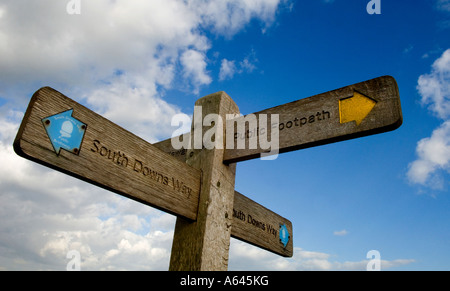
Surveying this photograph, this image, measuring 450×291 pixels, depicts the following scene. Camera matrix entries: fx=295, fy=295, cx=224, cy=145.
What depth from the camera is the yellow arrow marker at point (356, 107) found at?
1495 mm

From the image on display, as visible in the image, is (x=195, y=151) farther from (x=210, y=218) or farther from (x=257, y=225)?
(x=257, y=225)

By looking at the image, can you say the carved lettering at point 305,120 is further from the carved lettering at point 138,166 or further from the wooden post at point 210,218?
the carved lettering at point 138,166

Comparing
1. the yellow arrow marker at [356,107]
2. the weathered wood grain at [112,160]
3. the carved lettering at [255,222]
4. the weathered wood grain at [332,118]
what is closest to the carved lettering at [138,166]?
the weathered wood grain at [112,160]

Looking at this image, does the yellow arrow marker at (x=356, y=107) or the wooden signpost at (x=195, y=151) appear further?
the yellow arrow marker at (x=356, y=107)

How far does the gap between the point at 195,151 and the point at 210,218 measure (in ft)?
1.50

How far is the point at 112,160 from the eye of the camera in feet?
4.47

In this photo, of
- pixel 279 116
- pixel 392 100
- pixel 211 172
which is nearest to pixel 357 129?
pixel 392 100

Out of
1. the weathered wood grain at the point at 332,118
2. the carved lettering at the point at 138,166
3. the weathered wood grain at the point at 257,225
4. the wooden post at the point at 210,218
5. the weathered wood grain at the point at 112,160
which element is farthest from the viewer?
the weathered wood grain at the point at 257,225

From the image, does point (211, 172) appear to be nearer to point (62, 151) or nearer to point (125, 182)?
point (125, 182)

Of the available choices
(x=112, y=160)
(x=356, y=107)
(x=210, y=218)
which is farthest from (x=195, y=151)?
(x=356, y=107)

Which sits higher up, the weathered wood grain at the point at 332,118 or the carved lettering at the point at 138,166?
the weathered wood grain at the point at 332,118

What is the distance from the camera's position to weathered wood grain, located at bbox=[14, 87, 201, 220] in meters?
1.14

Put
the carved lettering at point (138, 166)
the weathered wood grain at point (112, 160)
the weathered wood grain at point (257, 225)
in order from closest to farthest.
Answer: the weathered wood grain at point (112, 160), the carved lettering at point (138, 166), the weathered wood grain at point (257, 225)

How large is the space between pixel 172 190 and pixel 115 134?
1.36 ft
